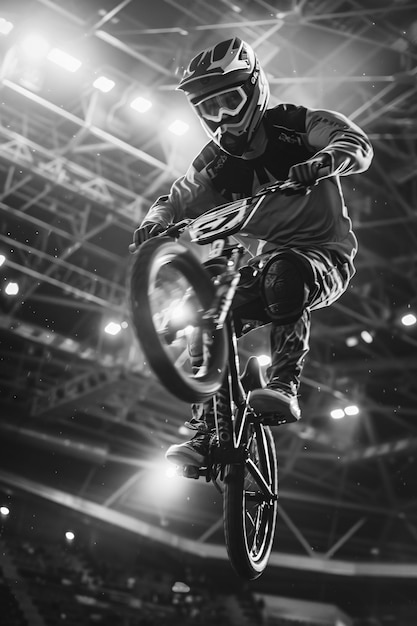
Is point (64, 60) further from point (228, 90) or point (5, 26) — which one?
point (228, 90)

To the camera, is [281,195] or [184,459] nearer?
[184,459]

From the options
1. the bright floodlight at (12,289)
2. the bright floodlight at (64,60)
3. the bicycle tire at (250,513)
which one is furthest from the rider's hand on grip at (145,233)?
the bright floodlight at (12,289)

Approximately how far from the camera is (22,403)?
12.2 m

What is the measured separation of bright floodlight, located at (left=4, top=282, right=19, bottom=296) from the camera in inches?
428

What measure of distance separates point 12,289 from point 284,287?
356 inches

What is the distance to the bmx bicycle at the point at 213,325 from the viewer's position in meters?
2.22

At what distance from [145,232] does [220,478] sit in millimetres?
983

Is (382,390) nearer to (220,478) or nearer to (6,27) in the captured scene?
(6,27)

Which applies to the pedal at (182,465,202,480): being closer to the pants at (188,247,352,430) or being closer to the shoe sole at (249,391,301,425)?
the pants at (188,247,352,430)

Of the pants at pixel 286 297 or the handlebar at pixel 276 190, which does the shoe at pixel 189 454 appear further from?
the handlebar at pixel 276 190

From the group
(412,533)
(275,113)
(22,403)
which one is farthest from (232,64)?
(412,533)

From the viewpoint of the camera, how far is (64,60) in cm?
768

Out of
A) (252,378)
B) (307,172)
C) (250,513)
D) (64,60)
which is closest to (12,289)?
(64,60)

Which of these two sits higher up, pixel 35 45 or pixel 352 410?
pixel 35 45
